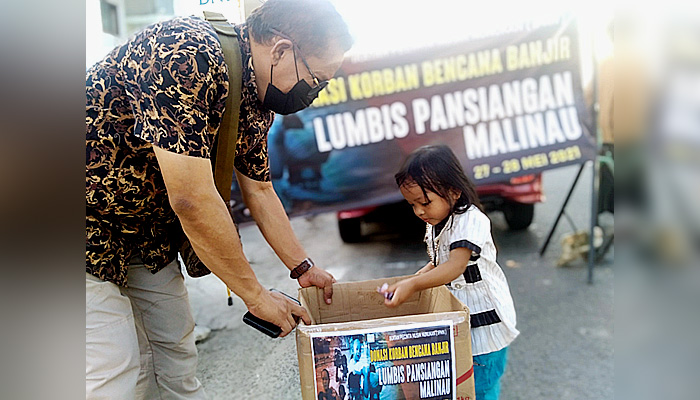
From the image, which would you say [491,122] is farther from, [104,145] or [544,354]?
[104,145]

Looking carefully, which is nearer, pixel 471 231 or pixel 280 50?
pixel 280 50

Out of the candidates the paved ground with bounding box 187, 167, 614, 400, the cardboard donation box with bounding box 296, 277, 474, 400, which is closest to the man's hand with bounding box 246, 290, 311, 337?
the cardboard donation box with bounding box 296, 277, 474, 400

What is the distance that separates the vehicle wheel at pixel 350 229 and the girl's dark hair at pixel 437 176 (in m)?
2.89

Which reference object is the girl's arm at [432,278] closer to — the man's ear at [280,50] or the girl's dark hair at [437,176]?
the girl's dark hair at [437,176]

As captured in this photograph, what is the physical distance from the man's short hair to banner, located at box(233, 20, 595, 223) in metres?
1.78

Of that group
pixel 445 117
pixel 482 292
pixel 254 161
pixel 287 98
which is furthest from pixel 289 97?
pixel 445 117

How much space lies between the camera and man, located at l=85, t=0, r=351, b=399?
1.19 m

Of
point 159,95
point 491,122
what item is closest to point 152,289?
point 159,95

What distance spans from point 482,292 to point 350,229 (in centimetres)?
307

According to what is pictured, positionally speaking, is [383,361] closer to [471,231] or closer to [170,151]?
[471,231]

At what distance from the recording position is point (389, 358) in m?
1.20

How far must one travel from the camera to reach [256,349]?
2.90 metres

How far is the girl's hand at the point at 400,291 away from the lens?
1429 mm

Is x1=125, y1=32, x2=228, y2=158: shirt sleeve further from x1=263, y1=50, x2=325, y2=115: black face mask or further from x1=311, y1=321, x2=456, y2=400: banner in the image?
x1=311, y1=321, x2=456, y2=400: banner
